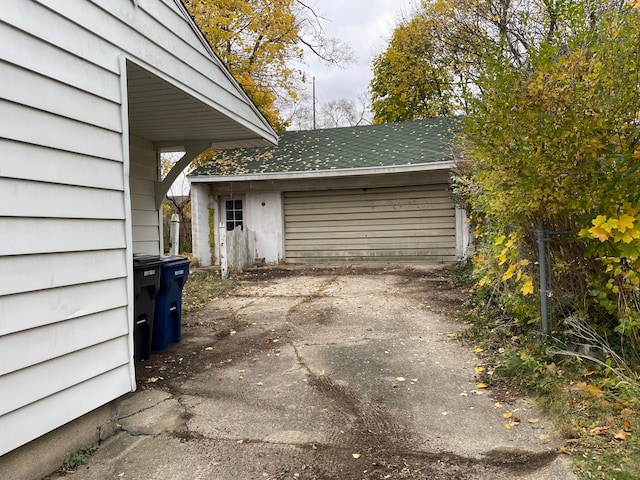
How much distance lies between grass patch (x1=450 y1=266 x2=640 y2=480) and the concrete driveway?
6.2 inches

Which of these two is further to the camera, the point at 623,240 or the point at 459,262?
the point at 459,262

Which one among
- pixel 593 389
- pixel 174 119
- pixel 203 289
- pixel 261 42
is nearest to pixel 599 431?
pixel 593 389

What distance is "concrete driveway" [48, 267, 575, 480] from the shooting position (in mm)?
2652

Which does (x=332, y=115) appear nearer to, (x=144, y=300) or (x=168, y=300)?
(x=168, y=300)

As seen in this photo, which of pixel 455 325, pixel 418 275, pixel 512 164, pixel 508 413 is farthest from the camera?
pixel 418 275

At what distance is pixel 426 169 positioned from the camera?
10539mm

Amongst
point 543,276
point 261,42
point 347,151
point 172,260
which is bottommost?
point 543,276

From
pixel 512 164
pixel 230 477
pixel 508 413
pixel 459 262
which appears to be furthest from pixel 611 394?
pixel 459 262

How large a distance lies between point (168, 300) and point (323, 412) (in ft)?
8.08

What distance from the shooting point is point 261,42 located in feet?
56.1

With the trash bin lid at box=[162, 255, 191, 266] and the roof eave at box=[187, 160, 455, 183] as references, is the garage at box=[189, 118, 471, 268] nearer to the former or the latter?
the roof eave at box=[187, 160, 455, 183]

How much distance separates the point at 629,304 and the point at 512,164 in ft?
4.33

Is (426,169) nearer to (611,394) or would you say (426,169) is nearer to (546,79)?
(546,79)

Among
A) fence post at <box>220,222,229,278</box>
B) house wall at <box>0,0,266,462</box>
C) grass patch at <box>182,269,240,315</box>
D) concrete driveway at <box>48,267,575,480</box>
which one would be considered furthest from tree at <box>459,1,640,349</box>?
fence post at <box>220,222,229,278</box>
